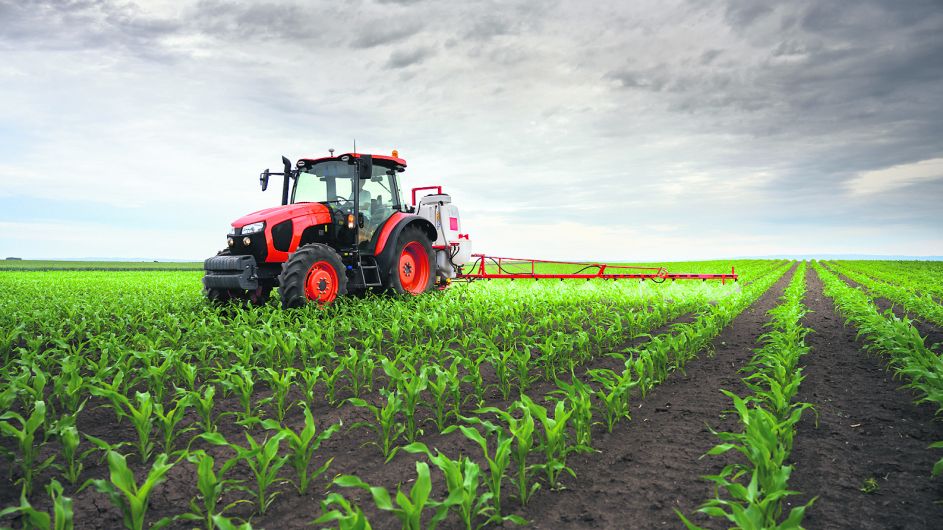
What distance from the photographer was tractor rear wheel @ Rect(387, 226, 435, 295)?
9203 millimetres

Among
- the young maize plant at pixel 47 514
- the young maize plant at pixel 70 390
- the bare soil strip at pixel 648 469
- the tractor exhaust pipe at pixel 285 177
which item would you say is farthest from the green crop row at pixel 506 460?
the tractor exhaust pipe at pixel 285 177

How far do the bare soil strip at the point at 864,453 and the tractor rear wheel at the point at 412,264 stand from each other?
6.23m

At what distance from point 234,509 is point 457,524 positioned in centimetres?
122

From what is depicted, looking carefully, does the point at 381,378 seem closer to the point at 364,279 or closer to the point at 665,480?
the point at 665,480

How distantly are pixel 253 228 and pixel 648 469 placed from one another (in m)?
6.83

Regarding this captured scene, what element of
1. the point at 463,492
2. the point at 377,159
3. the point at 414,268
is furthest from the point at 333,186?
the point at 463,492

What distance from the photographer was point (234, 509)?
2793 mm

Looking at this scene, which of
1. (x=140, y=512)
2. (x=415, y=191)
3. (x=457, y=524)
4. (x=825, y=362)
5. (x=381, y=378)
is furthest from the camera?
(x=415, y=191)

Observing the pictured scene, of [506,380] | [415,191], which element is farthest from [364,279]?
[506,380]

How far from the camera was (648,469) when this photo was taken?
3.21 metres

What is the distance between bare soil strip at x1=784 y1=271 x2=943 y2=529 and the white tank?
7355 millimetres

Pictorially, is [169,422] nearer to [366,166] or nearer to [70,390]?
[70,390]

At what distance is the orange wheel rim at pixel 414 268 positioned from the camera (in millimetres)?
9938

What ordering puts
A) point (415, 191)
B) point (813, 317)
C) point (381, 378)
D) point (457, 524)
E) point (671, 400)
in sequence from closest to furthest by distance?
point (457, 524) → point (671, 400) → point (381, 378) → point (813, 317) → point (415, 191)
